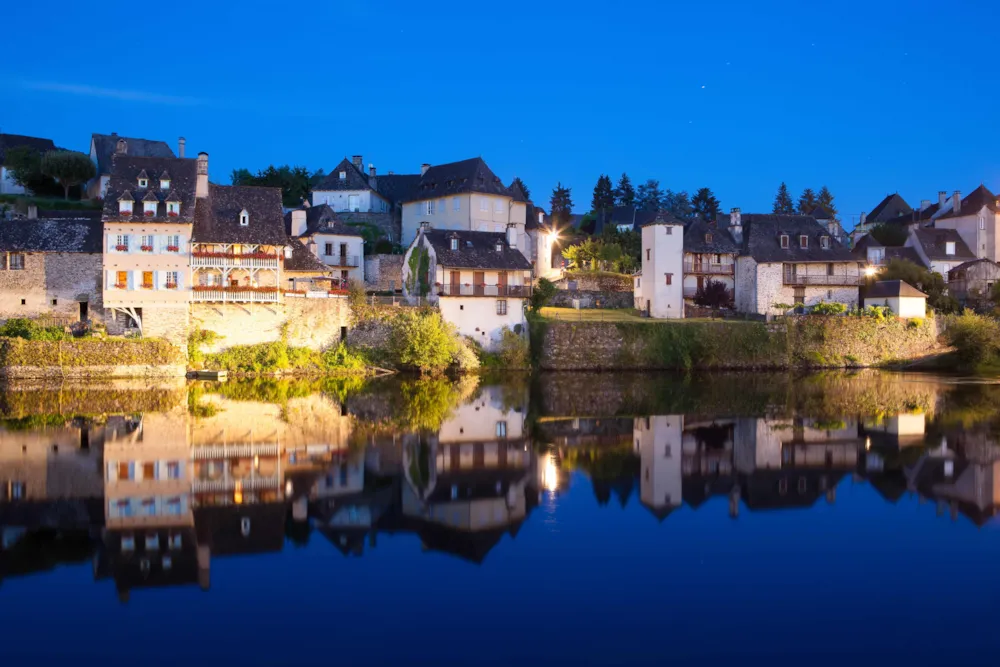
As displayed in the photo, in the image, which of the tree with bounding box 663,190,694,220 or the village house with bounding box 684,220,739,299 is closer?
the village house with bounding box 684,220,739,299

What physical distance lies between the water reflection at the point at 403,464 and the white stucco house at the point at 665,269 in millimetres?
17060

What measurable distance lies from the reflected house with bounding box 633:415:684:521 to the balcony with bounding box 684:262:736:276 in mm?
27331

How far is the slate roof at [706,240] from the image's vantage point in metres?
55.3

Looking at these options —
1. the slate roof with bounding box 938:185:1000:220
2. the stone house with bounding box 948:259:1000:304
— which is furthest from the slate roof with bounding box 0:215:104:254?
the slate roof with bounding box 938:185:1000:220

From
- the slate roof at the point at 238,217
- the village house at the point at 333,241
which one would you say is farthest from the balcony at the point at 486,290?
the village house at the point at 333,241

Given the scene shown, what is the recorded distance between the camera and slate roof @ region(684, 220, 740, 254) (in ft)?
182

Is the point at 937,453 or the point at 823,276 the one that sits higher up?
the point at 823,276

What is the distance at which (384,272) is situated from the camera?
5388 centimetres

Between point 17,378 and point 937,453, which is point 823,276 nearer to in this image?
point 937,453

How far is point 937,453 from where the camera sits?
22.8 metres

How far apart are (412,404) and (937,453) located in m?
17.3

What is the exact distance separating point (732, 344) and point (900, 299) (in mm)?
11254

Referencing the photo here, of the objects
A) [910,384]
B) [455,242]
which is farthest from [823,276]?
[455,242]

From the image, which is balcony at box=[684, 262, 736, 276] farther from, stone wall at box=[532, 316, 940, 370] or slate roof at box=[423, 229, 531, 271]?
slate roof at box=[423, 229, 531, 271]
